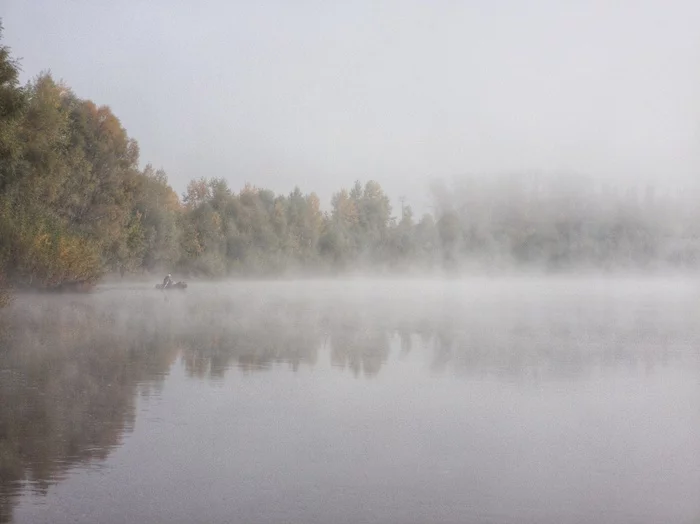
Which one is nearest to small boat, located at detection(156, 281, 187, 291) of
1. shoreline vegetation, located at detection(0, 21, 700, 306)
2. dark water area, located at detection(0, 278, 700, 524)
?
shoreline vegetation, located at detection(0, 21, 700, 306)

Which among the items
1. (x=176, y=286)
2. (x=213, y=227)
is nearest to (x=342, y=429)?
(x=176, y=286)

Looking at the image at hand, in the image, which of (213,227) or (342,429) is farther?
(213,227)

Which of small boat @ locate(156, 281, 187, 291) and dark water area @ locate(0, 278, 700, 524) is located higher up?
small boat @ locate(156, 281, 187, 291)

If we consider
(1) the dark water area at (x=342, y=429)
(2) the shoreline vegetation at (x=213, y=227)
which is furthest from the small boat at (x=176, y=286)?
(1) the dark water area at (x=342, y=429)

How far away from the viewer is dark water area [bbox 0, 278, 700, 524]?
22.4 ft

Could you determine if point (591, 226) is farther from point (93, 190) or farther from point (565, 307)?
point (93, 190)

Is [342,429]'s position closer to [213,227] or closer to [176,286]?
[176,286]

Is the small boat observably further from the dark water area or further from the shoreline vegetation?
the dark water area

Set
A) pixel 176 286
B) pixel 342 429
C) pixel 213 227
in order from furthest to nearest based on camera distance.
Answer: pixel 213 227
pixel 176 286
pixel 342 429

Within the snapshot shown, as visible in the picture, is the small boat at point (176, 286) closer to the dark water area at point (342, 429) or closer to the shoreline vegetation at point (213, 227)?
the shoreline vegetation at point (213, 227)

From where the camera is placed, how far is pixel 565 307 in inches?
1511

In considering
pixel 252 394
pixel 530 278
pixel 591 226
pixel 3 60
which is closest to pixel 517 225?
pixel 591 226

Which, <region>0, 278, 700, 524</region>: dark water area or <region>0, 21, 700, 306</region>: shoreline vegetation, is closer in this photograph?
<region>0, 278, 700, 524</region>: dark water area

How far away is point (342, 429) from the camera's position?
389 inches
